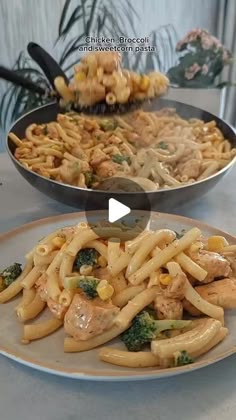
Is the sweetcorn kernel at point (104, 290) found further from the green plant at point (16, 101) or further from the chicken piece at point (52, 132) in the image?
the green plant at point (16, 101)

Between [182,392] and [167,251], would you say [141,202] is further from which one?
[182,392]

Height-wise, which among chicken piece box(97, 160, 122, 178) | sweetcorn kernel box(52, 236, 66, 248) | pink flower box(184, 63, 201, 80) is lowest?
chicken piece box(97, 160, 122, 178)

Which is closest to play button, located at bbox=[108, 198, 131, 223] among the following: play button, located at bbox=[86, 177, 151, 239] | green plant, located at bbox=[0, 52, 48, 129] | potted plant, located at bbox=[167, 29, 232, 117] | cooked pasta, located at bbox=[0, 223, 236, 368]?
play button, located at bbox=[86, 177, 151, 239]

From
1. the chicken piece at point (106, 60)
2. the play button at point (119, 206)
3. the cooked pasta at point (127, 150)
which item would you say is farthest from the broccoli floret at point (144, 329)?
the chicken piece at point (106, 60)

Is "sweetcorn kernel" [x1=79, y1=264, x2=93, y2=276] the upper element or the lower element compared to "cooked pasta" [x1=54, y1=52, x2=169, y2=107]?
lower

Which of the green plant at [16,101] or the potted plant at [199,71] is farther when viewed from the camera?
the green plant at [16,101]

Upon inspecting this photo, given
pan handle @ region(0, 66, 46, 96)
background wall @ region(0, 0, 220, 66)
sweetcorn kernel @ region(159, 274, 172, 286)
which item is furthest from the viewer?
background wall @ region(0, 0, 220, 66)

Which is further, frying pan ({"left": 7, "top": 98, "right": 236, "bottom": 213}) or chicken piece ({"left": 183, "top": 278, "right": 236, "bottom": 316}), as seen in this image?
frying pan ({"left": 7, "top": 98, "right": 236, "bottom": 213})

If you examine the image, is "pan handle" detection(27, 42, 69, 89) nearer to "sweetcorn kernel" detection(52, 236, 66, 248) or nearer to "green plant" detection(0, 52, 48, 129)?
"sweetcorn kernel" detection(52, 236, 66, 248)
